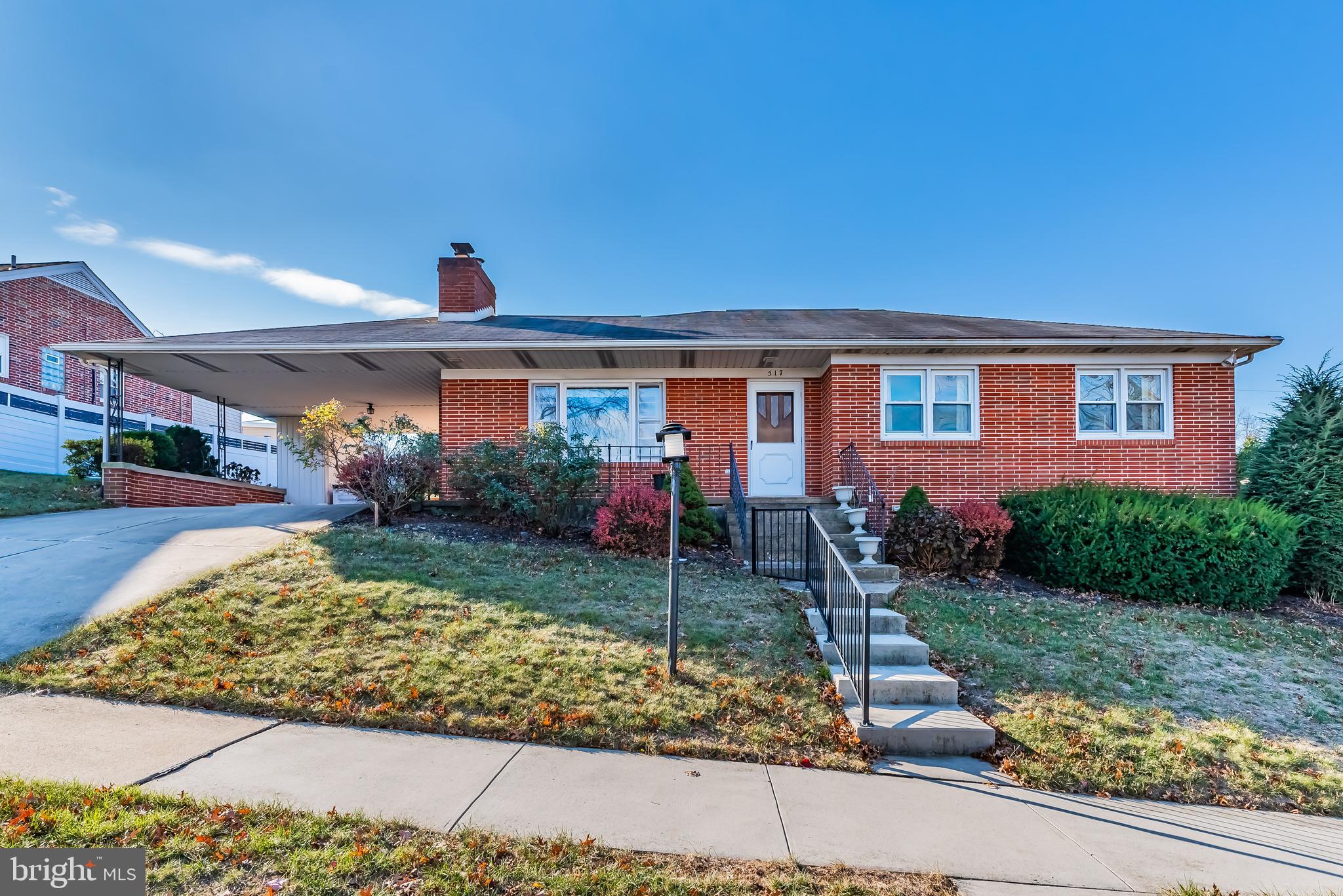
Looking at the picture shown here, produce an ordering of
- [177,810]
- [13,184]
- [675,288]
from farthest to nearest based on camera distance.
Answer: [675,288], [13,184], [177,810]

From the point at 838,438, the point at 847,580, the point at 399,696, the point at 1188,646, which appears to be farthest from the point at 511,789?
the point at 838,438

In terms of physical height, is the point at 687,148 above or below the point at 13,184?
above

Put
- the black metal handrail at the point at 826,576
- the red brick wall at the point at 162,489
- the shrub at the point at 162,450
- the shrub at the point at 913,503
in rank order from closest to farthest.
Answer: the black metal handrail at the point at 826,576 < the shrub at the point at 913,503 < the red brick wall at the point at 162,489 < the shrub at the point at 162,450

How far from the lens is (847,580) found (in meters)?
5.46

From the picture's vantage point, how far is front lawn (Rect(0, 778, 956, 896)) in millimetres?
2555

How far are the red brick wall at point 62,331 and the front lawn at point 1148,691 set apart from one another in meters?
19.9

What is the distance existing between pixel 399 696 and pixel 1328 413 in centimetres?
1225

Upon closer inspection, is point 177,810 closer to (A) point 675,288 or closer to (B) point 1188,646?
(B) point 1188,646

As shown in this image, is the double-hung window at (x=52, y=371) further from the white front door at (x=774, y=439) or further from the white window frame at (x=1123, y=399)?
the white window frame at (x=1123, y=399)

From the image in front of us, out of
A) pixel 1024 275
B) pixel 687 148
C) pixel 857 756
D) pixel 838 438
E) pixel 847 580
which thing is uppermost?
pixel 687 148

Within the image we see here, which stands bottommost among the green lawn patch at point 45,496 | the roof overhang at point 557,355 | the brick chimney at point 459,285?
the green lawn patch at point 45,496

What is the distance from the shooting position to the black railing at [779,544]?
8.14m

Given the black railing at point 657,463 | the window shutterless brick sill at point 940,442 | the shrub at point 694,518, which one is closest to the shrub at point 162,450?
the black railing at point 657,463

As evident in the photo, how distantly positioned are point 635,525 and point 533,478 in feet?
5.94
